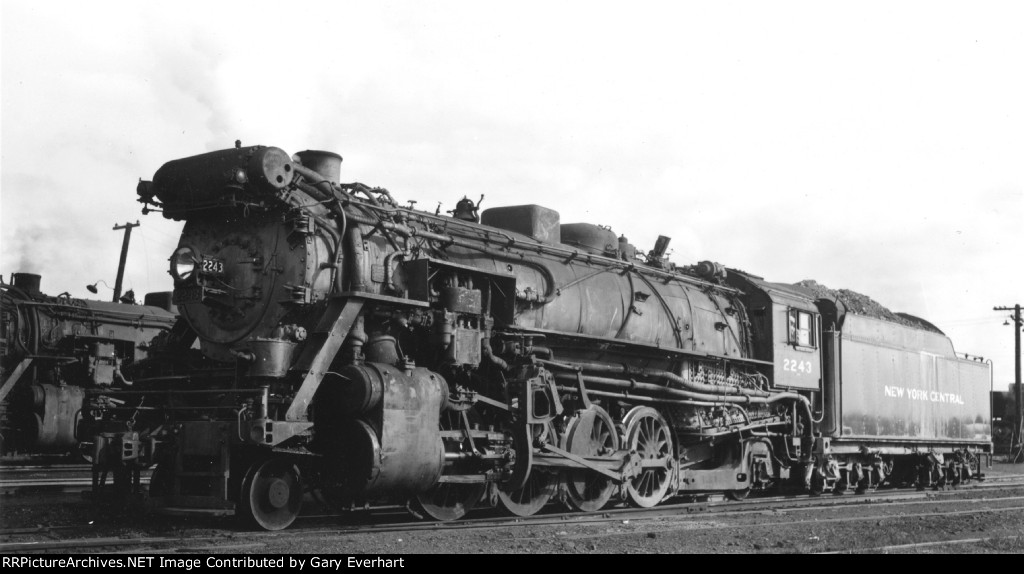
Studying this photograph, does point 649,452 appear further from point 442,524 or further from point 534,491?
point 442,524

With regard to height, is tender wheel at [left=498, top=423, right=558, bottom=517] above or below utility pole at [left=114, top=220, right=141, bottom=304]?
below

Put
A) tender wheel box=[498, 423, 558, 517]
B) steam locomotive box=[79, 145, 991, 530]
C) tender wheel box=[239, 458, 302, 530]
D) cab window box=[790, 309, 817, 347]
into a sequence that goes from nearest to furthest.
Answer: tender wheel box=[239, 458, 302, 530], steam locomotive box=[79, 145, 991, 530], tender wheel box=[498, 423, 558, 517], cab window box=[790, 309, 817, 347]

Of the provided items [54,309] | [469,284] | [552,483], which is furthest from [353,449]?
[54,309]

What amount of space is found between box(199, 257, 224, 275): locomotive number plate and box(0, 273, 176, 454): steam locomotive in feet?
28.3

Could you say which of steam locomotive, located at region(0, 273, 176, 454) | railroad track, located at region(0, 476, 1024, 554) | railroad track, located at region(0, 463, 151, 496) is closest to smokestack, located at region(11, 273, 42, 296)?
steam locomotive, located at region(0, 273, 176, 454)

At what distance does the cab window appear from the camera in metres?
17.2

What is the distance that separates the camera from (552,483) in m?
12.6

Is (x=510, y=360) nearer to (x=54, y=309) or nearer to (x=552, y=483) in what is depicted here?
(x=552, y=483)

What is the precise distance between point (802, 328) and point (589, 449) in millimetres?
6366

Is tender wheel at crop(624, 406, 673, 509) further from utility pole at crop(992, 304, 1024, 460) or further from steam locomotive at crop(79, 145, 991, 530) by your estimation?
utility pole at crop(992, 304, 1024, 460)

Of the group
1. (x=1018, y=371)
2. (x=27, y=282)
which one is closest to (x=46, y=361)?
(x=27, y=282)

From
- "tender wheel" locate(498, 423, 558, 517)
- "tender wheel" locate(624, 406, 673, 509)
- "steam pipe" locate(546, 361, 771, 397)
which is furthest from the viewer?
"tender wheel" locate(624, 406, 673, 509)

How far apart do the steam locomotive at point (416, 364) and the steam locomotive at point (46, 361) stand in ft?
28.5

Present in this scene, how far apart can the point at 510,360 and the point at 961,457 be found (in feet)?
48.5
